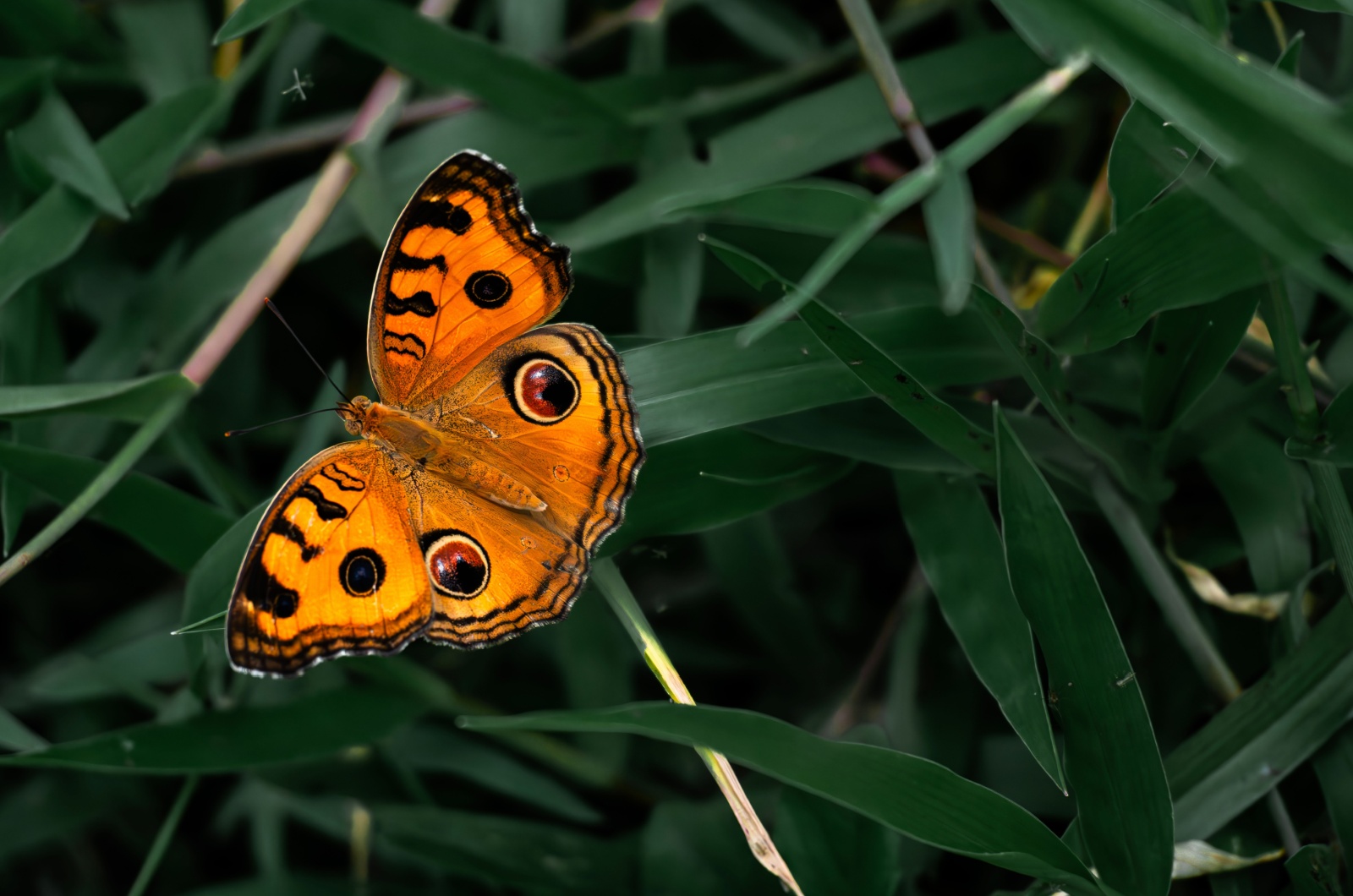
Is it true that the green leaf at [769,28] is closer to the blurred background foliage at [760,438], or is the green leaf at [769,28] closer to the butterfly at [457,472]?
the blurred background foliage at [760,438]

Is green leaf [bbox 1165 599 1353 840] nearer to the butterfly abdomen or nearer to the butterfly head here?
the butterfly abdomen

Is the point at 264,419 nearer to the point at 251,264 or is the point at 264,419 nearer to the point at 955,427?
the point at 251,264

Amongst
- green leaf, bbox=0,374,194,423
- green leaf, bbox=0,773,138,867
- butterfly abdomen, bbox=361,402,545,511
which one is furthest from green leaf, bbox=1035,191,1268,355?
green leaf, bbox=0,773,138,867

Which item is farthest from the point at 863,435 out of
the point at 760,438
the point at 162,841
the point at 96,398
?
the point at 162,841

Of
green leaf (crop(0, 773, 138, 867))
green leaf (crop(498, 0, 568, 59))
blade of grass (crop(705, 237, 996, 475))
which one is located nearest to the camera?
blade of grass (crop(705, 237, 996, 475))

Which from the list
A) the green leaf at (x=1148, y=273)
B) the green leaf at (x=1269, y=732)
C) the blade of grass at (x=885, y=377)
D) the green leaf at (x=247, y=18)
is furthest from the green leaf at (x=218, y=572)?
the green leaf at (x=1269, y=732)
